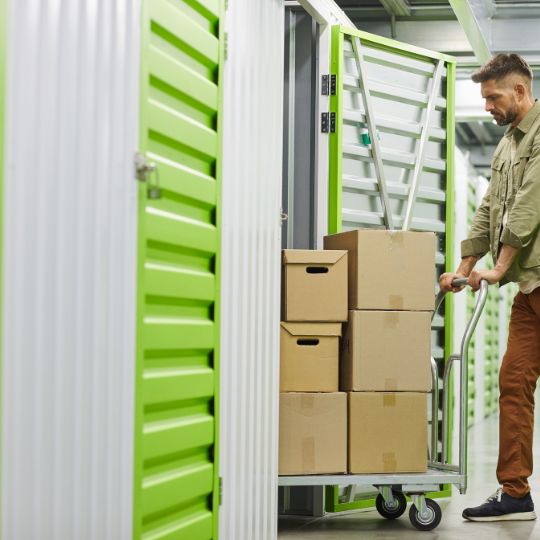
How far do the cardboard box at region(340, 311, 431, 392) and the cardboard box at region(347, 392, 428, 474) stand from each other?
1.6 inches

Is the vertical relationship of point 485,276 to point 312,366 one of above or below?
above

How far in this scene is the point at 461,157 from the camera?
6.34 metres

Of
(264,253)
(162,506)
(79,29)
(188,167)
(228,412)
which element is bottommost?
(162,506)

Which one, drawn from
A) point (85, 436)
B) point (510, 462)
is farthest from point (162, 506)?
point (510, 462)

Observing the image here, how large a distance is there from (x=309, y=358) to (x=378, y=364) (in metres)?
0.28

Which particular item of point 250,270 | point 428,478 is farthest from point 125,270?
point 428,478

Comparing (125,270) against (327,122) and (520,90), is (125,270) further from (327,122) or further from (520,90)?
(520,90)

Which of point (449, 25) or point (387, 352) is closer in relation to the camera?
point (387, 352)

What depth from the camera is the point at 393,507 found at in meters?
3.03

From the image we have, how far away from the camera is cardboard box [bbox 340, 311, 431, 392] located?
270 cm

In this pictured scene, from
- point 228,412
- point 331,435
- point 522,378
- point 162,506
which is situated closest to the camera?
point 162,506

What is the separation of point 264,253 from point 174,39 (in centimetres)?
83

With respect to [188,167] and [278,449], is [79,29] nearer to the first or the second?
[188,167]

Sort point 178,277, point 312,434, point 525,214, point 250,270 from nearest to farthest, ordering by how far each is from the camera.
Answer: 1. point 178,277
2. point 250,270
3. point 312,434
4. point 525,214
